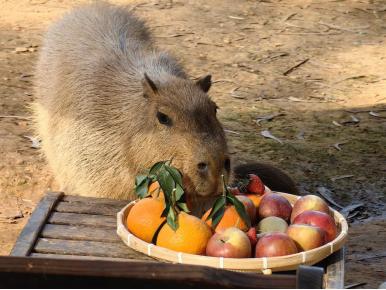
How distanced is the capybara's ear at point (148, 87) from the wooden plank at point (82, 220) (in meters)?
0.94

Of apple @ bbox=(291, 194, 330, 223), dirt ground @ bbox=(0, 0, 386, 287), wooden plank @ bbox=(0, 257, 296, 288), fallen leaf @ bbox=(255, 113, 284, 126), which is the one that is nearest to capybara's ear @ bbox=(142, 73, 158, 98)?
apple @ bbox=(291, 194, 330, 223)

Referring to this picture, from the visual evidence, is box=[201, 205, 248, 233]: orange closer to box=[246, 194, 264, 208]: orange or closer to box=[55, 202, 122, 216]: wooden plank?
box=[246, 194, 264, 208]: orange

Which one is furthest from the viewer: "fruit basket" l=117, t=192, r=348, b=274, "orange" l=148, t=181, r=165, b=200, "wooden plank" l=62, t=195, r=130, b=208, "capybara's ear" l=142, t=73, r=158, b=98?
"capybara's ear" l=142, t=73, r=158, b=98

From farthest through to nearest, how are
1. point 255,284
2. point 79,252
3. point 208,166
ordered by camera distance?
point 208,166 < point 79,252 < point 255,284

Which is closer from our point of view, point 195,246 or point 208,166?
point 195,246

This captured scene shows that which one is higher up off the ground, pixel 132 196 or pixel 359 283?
pixel 132 196

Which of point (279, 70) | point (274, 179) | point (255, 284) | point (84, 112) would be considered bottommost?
point (279, 70)

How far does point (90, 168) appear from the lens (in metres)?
4.70

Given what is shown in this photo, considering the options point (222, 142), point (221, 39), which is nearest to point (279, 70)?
point (221, 39)

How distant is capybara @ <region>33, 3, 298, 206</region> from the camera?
3.93 m

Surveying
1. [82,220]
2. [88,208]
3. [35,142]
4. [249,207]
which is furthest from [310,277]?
[35,142]

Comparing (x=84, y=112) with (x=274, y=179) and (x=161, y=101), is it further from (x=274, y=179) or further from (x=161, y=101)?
(x=274, y=179)

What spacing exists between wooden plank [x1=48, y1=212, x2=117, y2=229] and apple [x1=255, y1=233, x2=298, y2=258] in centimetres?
76

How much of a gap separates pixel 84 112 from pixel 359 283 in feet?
5.84
